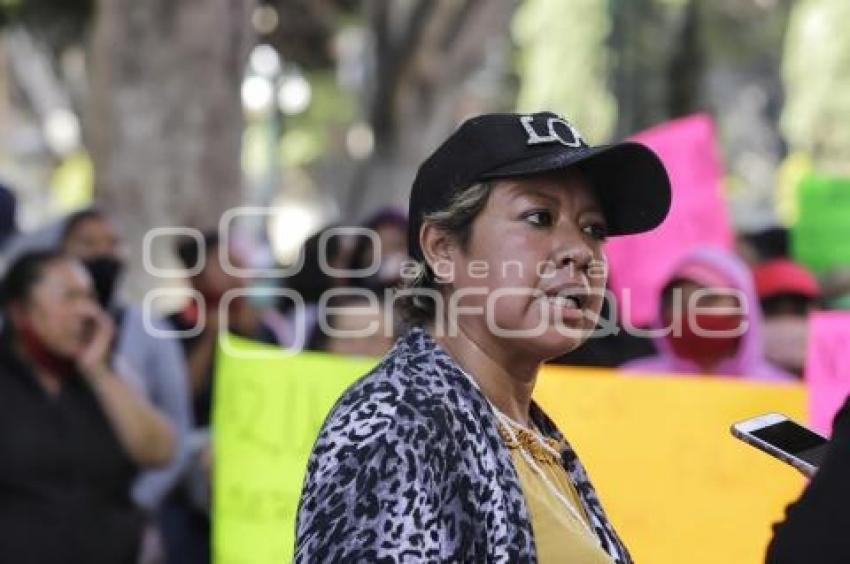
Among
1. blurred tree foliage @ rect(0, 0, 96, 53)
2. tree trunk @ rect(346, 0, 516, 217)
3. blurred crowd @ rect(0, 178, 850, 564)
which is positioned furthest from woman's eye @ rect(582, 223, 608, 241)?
tree trunk @ rect(346, 0, 516, 217)

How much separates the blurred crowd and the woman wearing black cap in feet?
9.12

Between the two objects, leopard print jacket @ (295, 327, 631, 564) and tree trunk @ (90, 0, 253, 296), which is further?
tree trunk @ (90, 0, 253, 296)

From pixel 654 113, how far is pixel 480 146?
20255 mm

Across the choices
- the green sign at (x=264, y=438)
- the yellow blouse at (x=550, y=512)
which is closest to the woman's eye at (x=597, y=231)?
the yellow blouse at (x=550, y=512)

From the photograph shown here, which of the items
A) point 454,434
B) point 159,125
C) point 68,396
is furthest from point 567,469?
point 159,125

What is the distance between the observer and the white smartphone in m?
2.80

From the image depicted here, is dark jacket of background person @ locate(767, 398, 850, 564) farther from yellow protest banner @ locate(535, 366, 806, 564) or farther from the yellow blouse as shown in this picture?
yellow protest banner @ locate(535, 366, 806, 564)

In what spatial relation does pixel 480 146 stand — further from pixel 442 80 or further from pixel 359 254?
pixel 442 80

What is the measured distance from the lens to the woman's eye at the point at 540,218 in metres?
2.83

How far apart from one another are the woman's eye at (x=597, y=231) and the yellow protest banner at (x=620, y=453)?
7.09 ft

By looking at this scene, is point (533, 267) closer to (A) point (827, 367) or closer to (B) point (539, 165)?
(B) point (539, 165)

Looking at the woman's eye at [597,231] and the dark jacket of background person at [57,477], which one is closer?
the woman's eye at [597,231]

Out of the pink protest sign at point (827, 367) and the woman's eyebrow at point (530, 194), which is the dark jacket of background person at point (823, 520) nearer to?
the woman's eyebrow at point (530, 194)

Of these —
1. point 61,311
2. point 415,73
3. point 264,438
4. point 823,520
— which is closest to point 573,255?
point 823,520
